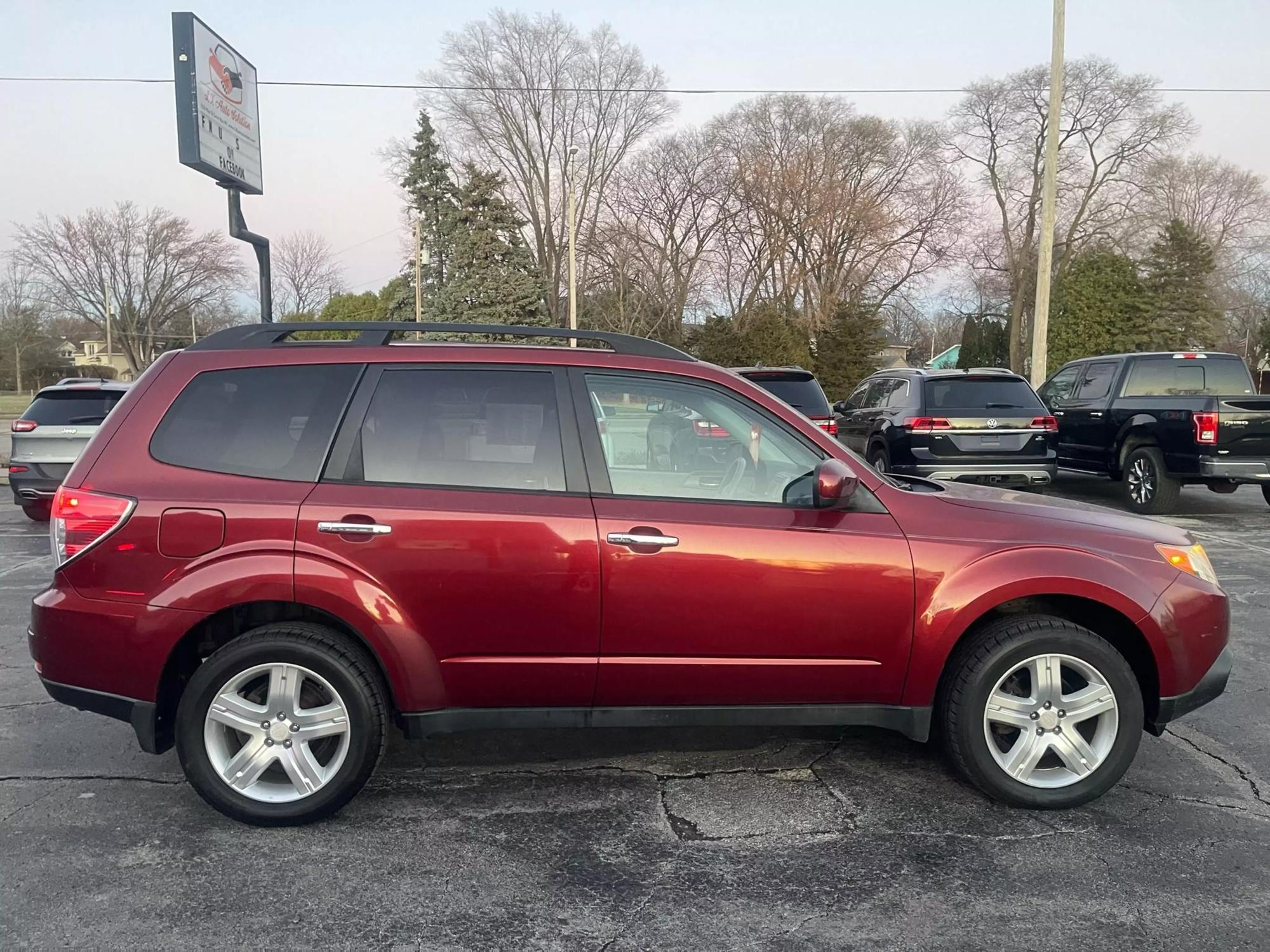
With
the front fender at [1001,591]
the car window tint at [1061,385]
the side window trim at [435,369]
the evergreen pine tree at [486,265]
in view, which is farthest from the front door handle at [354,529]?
the evergreen pine tree at [486,265]

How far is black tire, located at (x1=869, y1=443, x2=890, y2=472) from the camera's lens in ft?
36.1

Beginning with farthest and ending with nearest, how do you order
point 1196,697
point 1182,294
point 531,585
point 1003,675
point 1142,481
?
point 1182,294 → point 1142,481 → point 1196,697 → point 1003,675 → point 531,585

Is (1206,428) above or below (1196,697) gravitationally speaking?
above

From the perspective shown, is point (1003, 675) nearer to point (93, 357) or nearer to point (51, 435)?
point (51, 435)

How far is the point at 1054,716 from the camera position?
347 centimetres

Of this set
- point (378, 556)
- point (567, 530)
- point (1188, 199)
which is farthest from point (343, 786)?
point (1188, 199)

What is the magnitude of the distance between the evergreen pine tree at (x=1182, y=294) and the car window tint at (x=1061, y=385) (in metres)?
32.4

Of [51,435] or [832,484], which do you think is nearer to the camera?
[832,484]

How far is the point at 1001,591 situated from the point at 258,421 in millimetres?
2791

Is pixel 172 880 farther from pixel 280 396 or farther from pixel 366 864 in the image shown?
pixel 280 396

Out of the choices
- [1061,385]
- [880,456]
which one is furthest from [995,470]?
[1061,385]

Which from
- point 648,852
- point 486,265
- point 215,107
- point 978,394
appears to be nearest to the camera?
point 648,852

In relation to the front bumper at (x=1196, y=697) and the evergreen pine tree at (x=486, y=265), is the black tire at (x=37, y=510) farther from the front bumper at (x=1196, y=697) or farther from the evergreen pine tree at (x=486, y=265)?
the evergreen pine tree at (x=486, y=265)

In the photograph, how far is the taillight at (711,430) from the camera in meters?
→ 3.56
